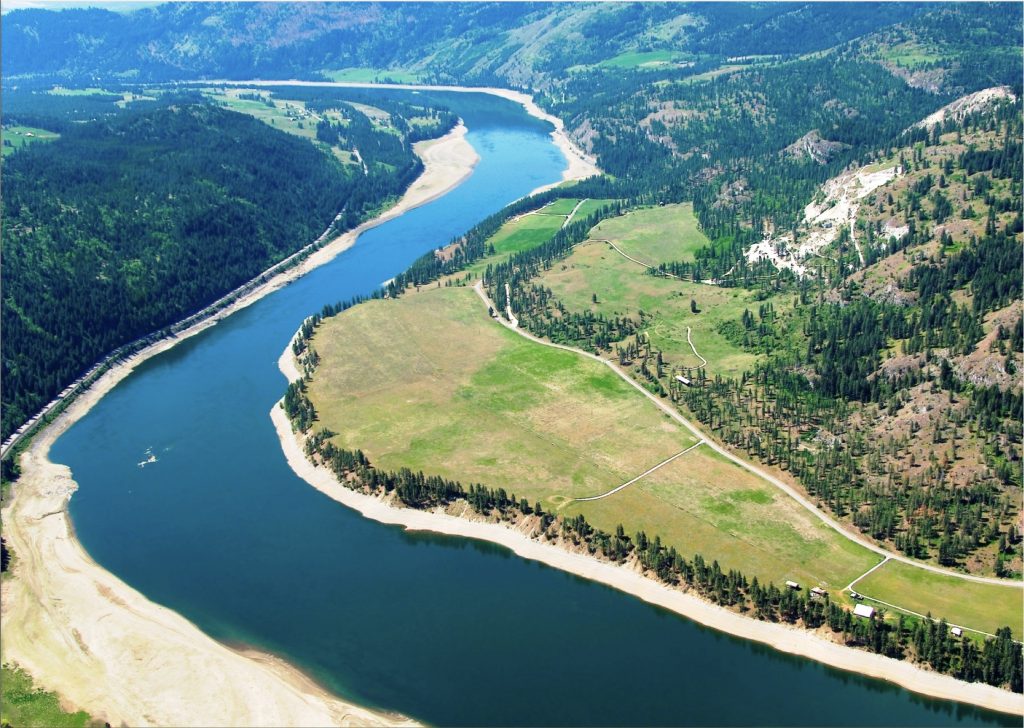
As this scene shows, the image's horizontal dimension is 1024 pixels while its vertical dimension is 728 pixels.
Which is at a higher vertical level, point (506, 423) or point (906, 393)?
point (906, 393)

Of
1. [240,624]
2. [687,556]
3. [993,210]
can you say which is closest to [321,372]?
[240,624]

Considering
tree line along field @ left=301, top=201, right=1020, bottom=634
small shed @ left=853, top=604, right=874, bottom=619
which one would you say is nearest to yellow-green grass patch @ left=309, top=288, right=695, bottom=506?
tree line along field @ left=301, top=201, right=1020, bottom=634

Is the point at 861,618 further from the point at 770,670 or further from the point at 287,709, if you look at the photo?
the point at 287,709

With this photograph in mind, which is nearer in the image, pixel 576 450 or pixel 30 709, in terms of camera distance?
pixel 30 709

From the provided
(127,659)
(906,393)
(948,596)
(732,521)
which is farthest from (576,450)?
(127,659)

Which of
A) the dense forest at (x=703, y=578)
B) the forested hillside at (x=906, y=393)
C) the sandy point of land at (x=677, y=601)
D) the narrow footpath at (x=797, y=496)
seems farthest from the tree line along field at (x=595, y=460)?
the sandy point of land at (x=677, y=601)

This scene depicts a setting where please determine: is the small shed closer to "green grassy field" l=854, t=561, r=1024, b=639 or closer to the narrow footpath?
"green grassy field" l=854, t=561, r=1024, b=639

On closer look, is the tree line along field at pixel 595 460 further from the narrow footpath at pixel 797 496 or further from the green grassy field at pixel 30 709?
the green grassy field at pixel 30 709

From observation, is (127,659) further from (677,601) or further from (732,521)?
(732,521)
